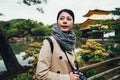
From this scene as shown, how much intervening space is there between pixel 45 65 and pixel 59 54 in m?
0.15

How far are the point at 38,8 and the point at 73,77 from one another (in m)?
11.4

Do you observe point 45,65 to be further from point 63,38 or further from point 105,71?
point 105,71

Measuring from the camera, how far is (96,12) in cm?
5522

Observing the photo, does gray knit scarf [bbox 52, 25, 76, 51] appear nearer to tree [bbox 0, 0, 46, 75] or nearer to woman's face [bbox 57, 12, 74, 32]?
woman's face [bbox 57, 12, 74, 32]

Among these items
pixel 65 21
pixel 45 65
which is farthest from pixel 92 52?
pixel 45 65

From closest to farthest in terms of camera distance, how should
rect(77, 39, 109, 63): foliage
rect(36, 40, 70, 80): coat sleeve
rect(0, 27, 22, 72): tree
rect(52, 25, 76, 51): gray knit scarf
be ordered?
rect(36, 40, 70, 80): coat sleeve, rect(52, 25, 76, 51): gray knit scarf, rect(0, 27, 22, 72): tree, rect(77, 39, 109, 63): foliage

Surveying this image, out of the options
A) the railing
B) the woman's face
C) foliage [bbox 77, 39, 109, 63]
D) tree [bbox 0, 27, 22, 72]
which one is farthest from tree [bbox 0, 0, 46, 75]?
the woman's face

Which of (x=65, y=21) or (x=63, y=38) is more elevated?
(x=65, y=21)

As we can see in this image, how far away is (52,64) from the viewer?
2029 millimetres

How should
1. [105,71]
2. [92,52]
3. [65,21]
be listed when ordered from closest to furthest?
1. [65,21]
2. [105,71]
3. [92,52]

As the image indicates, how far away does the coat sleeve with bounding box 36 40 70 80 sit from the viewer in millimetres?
1961

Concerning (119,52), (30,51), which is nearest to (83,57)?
(119,52)

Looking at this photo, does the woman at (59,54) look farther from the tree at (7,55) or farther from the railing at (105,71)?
the tree at (7,55)

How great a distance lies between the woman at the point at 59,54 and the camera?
1.97 m
